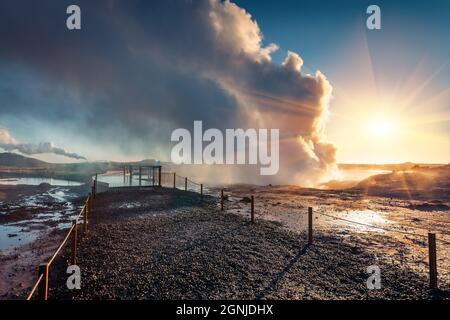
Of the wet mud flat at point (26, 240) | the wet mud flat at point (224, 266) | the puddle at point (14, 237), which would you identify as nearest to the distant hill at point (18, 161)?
the wet mud flat at point (26, 240)

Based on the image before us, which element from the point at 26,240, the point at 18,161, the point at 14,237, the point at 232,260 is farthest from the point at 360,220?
the point at 18,161

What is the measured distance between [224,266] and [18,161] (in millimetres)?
196231

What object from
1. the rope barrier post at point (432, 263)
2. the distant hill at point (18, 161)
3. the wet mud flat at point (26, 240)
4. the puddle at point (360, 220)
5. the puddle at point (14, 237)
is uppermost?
the distant hill at point (18, 161)

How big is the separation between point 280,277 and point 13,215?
20203 mm

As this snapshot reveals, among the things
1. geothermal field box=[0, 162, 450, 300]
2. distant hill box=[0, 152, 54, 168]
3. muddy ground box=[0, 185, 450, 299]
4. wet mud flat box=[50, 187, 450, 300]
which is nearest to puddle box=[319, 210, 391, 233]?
geothermal field box=[0, 162, 450, 300]

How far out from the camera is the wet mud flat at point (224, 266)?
20.3ft

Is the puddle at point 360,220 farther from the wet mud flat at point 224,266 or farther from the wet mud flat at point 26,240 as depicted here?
the wet mud flat at point 26,240

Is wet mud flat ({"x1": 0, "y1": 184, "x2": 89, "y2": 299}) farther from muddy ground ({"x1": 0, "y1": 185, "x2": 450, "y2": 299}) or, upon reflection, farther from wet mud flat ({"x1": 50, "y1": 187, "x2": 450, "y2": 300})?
wet mud flat ({"x1": 50, "y1": 187, "x2": 450, "y2": 300})

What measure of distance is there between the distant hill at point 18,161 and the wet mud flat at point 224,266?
167 meters

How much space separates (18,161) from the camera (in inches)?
5994

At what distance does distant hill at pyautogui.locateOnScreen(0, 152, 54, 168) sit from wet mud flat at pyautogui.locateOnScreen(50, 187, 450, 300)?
166647 millimetres

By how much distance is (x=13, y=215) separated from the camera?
1748 centimetres

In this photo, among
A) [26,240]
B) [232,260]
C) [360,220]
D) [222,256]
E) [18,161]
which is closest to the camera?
[232,260]

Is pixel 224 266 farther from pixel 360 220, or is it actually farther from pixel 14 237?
pixel 360 220
